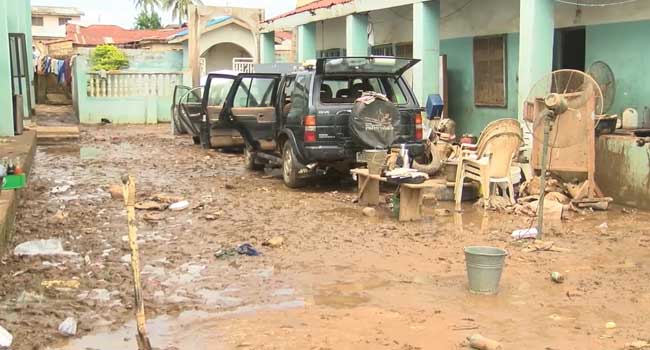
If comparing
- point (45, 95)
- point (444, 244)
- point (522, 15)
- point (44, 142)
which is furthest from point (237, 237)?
point (45, 95)

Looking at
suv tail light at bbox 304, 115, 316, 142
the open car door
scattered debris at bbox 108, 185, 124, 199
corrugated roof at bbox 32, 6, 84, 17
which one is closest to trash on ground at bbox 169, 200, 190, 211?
scattered debris at bbox 108, 185, 124, 199

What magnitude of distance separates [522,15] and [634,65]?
1.81m

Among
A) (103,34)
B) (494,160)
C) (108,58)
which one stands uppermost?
(103,34)

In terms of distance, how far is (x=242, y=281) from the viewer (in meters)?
5.97

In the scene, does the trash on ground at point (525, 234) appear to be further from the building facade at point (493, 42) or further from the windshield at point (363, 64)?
the building facade at point (493, 42)

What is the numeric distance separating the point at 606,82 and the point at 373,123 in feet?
13.5

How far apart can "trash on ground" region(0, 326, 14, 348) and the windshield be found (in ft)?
20.8

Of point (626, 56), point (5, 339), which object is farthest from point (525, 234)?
point (5, 339)

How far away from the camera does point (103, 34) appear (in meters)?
44.3

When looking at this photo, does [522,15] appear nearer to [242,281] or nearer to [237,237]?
[237,237]

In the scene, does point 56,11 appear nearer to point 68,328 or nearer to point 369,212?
point 369,212

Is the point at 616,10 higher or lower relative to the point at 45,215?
higher

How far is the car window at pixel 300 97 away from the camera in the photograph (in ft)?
33.1

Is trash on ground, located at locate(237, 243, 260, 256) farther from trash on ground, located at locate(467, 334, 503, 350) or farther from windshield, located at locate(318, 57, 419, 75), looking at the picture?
windshield, located at locate(318, 57, 419, 75)
